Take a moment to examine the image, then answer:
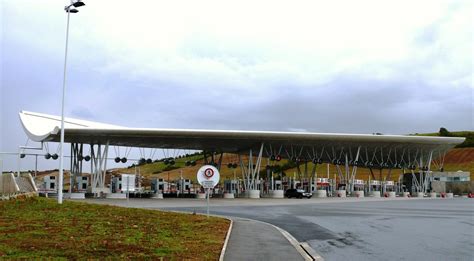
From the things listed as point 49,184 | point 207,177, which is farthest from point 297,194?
point 207,177

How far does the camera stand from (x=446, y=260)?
10.9 meters

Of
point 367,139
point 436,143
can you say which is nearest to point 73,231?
point 367,139

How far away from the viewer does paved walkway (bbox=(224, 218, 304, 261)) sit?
10672 mm

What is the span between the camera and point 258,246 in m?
12.3

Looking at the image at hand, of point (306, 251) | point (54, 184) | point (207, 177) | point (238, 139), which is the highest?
point (238, 139)

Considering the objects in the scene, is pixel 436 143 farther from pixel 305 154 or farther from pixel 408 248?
pixel 408 248

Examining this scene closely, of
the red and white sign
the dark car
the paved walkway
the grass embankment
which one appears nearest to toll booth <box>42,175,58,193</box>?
the dark car

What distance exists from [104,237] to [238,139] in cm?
4564

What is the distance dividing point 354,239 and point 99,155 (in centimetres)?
4801

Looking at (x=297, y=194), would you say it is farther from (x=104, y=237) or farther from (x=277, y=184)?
(x=104, y=237)

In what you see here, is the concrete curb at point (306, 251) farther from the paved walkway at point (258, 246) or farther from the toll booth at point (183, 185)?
the toll booth at point (183, 185)

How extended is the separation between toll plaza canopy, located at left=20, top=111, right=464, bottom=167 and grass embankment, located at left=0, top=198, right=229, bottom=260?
106ft

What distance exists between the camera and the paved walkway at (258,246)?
10672 millimetres

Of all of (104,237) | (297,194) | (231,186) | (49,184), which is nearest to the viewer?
(104,237)
